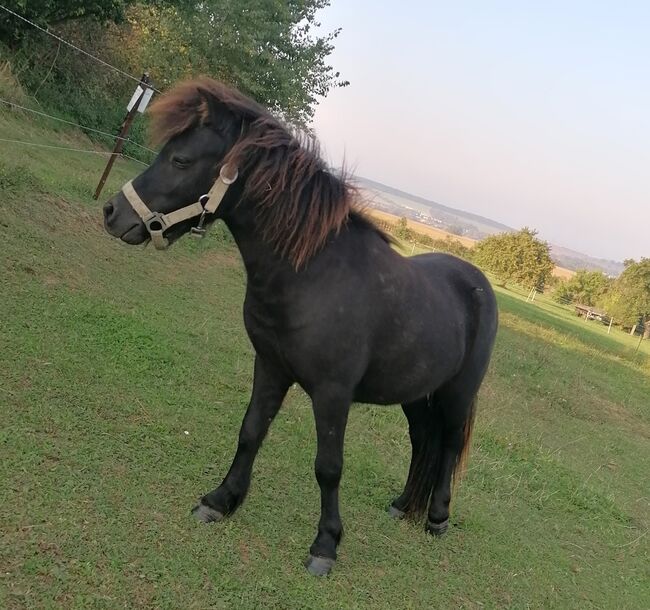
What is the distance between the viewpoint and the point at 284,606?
2.65m

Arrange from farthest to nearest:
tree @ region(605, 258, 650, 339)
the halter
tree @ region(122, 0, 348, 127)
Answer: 1. tree @ region(605, 258, 650, 339)
2. tree @ region(122, 0, 348, 127)
3. the halter

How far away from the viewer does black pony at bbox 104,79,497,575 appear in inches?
97.5

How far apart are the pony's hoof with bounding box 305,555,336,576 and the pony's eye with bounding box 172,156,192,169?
206cm

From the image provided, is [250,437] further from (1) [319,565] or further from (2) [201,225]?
(2) [201,225]

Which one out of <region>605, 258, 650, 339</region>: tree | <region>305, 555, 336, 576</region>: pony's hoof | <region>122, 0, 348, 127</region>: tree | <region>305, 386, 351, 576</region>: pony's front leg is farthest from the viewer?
<region>605, 258, 650, 339</region>: tree

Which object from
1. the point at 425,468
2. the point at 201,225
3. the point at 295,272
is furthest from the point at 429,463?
the point at 201,225

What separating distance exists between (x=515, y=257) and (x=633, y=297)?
29.2ft

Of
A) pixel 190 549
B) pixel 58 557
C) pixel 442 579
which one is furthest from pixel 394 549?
pixel 58 557

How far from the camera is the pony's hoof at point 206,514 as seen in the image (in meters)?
3.04

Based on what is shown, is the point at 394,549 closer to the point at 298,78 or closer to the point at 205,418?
the point at 205,418

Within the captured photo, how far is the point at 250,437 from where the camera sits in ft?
10.2

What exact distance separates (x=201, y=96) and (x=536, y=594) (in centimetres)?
344

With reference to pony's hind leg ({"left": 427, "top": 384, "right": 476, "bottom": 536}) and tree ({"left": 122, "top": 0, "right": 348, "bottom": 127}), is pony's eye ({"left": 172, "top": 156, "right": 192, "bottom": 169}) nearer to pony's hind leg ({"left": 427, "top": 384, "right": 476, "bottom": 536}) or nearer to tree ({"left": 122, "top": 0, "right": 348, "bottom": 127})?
pony's hind leg ({"left": 427, "top": 384, "right": 476, "bottom": 536})

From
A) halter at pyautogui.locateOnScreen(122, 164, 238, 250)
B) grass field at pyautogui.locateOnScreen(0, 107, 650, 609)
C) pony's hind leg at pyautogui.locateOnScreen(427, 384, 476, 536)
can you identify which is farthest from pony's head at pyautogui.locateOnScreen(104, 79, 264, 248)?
pony's hind leg at pyautogui.locateOnScreen(427, 384, 476, 536)
